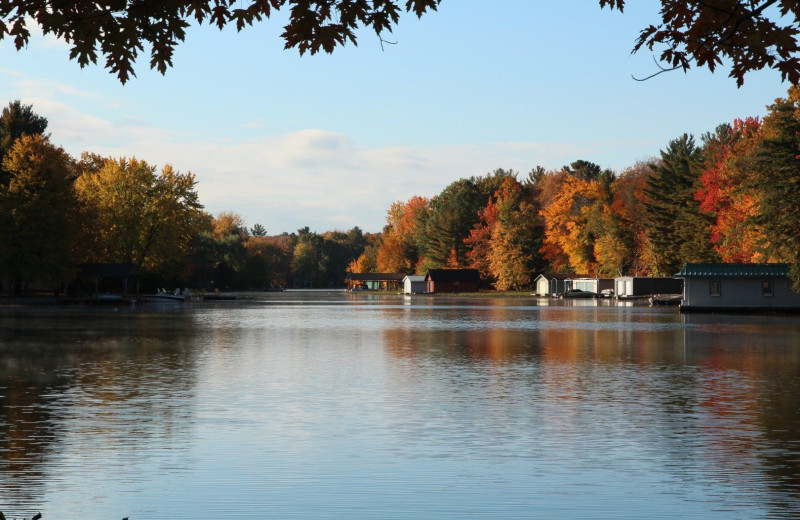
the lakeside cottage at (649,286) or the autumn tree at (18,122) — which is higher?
the autumn tree at (18,122)

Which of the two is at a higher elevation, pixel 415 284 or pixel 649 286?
pixel 415 284

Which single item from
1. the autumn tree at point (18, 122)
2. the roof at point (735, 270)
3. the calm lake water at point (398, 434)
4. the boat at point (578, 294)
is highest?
the autumn tree at point (18, 122)

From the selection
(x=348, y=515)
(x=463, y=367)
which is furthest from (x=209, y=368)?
(x=348, y=515)

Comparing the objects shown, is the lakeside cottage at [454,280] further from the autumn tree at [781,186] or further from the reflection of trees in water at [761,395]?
the reflection of trees in water at [761,395]

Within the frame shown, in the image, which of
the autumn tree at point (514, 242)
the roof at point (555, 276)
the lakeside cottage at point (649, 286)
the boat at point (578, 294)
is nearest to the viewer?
the lakeside cottage at point (649, 286)

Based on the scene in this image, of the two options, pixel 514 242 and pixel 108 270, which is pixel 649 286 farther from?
pixel 108 270

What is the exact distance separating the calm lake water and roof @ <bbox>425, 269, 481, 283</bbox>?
144 meters

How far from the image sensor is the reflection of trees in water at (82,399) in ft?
47.2

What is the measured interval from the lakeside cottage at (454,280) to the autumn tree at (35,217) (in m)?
97.7

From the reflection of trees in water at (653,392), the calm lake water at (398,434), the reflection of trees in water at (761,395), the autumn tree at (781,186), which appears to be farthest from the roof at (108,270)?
the reflection of trees in water at (761,395)

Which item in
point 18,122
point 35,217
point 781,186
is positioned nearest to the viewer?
point 781,186

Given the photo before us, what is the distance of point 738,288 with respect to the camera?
75375mm

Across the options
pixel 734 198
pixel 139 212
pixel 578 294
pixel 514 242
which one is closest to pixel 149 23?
pixel 734 198

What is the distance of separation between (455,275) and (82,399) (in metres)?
160
